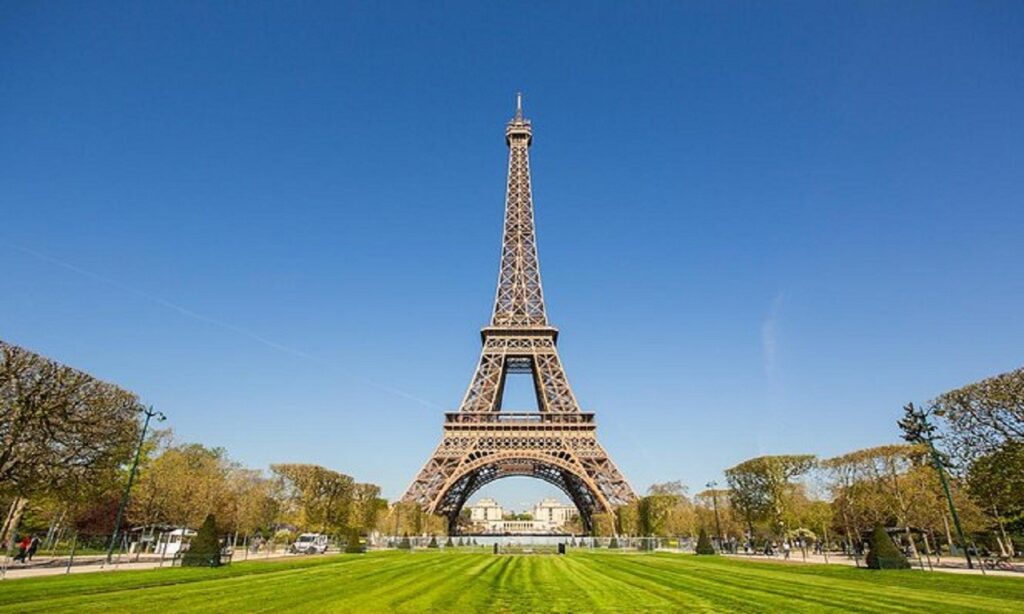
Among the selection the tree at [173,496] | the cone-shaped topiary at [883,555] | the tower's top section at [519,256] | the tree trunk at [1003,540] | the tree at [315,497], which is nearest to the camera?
the cone-shaped topiary at [883,555]

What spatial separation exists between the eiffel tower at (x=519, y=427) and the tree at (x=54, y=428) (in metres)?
21.9

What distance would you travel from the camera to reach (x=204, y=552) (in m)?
24.6

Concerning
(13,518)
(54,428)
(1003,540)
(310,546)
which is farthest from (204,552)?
(1003,540)

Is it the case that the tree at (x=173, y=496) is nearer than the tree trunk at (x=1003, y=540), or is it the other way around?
the tree trunk at (x=1003, y=540)

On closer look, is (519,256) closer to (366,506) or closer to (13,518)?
(366,506)

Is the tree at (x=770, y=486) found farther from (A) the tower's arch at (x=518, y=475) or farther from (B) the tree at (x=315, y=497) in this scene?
(B) the tree at (x=315, y=497)

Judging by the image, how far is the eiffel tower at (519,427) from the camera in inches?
1769

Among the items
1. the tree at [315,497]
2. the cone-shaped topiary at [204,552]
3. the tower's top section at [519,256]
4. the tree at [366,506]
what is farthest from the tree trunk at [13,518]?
the tower's top section at [519,256]

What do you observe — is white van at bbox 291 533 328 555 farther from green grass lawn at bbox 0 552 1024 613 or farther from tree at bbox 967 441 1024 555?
tree at bbox 967 441 1024 555

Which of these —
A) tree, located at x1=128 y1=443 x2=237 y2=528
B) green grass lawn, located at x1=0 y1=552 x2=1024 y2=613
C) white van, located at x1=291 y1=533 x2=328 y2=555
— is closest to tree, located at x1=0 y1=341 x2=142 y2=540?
green grass lawn, located at x1=0 y1=552 x2=1024 y2=613

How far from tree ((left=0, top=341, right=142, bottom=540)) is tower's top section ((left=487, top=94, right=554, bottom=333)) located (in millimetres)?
31809

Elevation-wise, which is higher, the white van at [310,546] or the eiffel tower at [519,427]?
the eiffel tower at [519,427]

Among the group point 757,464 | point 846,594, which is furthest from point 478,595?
point 757,464

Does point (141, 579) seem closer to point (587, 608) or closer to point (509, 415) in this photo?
point (587, 608)
